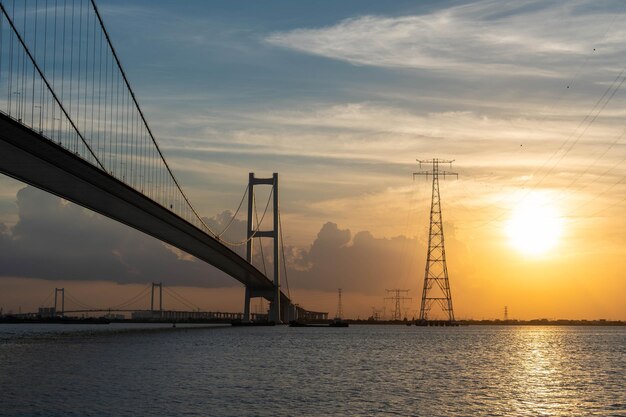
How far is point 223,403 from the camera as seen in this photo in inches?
1455

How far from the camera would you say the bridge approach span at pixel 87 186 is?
55.9m

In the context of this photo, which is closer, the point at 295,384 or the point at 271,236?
the point at 295,384

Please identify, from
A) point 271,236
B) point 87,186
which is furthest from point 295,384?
point 271,236

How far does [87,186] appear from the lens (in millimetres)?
68125

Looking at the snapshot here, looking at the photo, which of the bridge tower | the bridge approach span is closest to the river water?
the bridge approach span

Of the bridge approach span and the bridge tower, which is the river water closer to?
the bridge approach span

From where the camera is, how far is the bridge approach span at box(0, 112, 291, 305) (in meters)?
55.9

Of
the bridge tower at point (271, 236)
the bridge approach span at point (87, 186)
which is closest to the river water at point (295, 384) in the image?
the bridge approach span at point (87, 186)

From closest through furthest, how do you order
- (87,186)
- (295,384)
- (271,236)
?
(295,384), (87,186), (271,236)

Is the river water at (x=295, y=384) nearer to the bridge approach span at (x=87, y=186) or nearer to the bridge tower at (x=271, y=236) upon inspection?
the bridge approach span at (x=87, y=186)

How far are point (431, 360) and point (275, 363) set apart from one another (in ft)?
40.5

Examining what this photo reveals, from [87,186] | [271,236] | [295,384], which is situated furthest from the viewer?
[271,236]

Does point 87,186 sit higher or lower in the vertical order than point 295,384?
higher

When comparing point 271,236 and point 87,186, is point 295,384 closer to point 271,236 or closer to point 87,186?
point 87,186
